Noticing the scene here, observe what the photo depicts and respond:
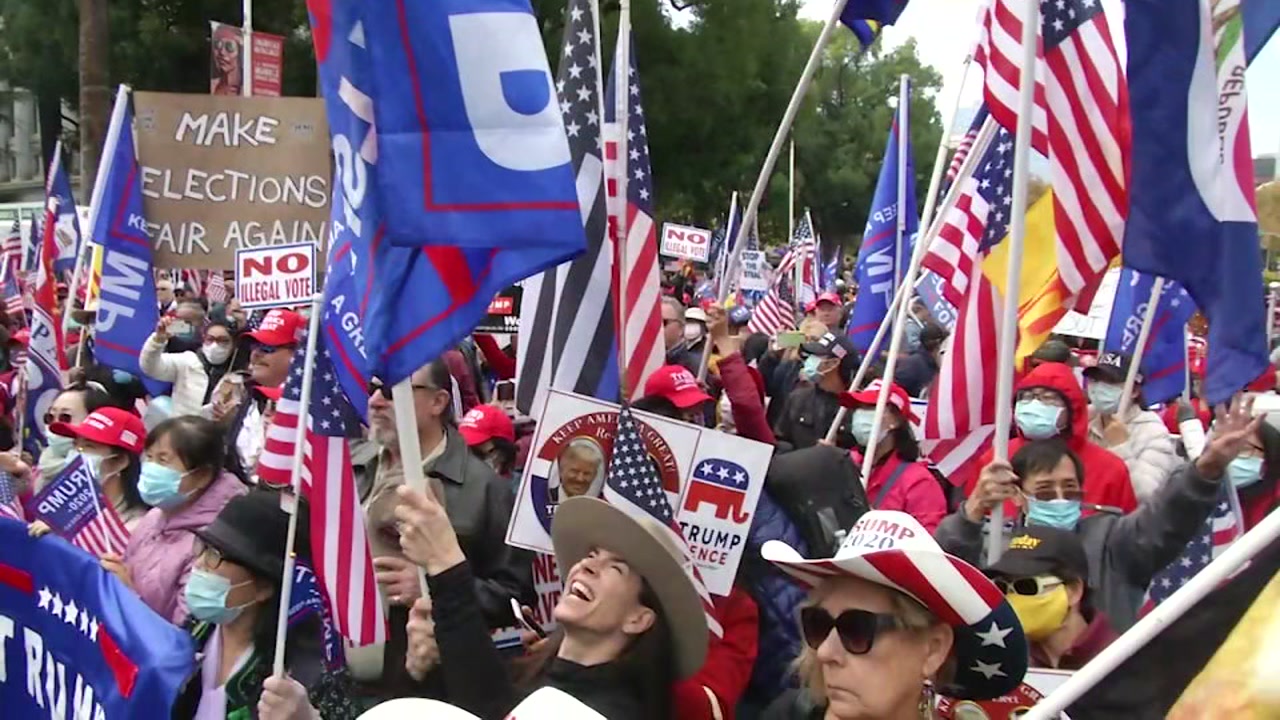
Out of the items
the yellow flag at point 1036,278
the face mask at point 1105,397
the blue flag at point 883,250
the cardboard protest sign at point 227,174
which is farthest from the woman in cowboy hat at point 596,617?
the blue flag at point 883,250

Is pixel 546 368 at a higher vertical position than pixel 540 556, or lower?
higher

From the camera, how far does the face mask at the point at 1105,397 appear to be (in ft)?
22.4

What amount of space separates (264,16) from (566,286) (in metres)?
23.3

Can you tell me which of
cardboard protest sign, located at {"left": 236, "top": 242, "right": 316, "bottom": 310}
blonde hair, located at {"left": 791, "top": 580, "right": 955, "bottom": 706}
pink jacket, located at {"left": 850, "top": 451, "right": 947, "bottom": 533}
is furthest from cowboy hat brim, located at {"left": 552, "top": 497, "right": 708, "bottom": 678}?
cardboard protest sign, located at {"left": 236, "top": 242, "right": 316, "bottom": 310}

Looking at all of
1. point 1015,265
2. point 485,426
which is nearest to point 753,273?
point 485,426

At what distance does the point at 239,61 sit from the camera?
1764 cm

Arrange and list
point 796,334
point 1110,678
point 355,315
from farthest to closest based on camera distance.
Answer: point 796,334, point 355,315, point 1110,678

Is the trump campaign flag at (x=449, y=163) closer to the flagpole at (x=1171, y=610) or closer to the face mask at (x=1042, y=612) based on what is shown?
the face mask at (x=1042, y=612)

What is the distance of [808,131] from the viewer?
56.3 meters

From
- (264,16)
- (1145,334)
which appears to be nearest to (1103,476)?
(1145,334)

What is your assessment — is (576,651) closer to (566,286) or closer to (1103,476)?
(566,286)

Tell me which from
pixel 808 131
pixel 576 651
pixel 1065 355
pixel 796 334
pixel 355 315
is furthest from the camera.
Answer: pixel 808 131

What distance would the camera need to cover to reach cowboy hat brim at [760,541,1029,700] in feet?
8.11

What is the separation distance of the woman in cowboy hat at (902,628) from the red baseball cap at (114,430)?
3.59m
